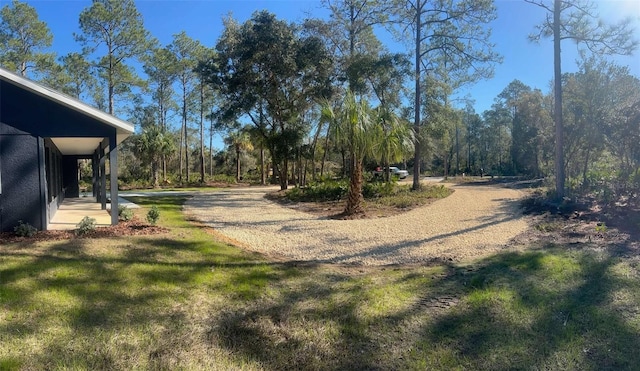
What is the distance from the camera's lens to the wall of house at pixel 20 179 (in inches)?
295

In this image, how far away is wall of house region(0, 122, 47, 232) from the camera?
295 inches

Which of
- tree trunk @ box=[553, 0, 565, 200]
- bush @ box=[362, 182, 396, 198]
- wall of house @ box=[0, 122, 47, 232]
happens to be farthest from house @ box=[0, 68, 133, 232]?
tree trunk @ box=[553, 0, 565, 200]

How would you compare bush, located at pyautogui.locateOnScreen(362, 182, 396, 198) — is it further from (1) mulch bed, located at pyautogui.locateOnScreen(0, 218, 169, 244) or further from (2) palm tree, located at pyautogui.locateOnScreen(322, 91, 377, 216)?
(1) mulch bed, located at pyautogui.locateOnScreen(0, 218, 169, 244)

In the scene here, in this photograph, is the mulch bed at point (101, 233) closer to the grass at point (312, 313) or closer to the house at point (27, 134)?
the house at point (27, 134)

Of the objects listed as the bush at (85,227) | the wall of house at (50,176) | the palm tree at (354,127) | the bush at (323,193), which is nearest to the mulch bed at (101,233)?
the bush at (85,227)

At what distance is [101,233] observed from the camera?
762cm

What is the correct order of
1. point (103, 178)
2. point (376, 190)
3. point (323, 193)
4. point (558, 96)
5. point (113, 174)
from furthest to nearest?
point (323, 193) → point (376, 190) → point (558, 96) → point (103, 178) → point (113, 174)

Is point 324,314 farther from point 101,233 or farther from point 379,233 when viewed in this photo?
point 101,233

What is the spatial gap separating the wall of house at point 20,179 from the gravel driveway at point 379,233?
3.82 metres

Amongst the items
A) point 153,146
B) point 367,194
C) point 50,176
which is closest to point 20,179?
point 50,176

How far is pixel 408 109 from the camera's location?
21.0 m

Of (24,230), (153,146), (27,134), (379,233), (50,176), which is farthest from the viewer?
(153,146)

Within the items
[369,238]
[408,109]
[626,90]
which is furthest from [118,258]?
[626,90]

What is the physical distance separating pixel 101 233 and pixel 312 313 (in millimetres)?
5270
